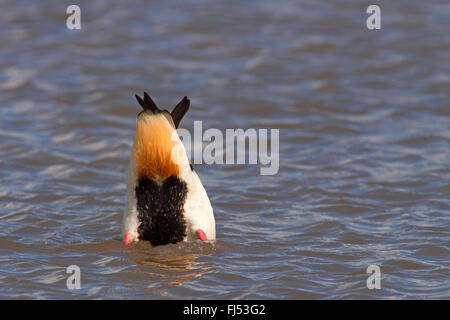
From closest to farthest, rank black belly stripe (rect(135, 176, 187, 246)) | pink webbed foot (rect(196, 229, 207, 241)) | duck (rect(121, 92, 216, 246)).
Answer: duck (rect(121, 92, 216, 246)) → black belly stripe (rect(135, 176, 187, 246)) → pink webbed foot (rect(196, 229, 207, 241))

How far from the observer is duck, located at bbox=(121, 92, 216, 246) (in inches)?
254

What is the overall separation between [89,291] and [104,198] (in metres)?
2.17

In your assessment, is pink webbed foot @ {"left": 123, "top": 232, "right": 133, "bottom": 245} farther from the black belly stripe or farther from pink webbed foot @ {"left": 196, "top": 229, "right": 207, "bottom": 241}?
pink webbed foot @ {"left": 196, "top": 229, "right": 207, "bottom": 241}

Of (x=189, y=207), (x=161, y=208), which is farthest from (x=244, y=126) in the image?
(x=161, y=208)

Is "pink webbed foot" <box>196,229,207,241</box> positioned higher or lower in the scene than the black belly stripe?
lower

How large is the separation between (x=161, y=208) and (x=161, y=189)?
0.48 feet

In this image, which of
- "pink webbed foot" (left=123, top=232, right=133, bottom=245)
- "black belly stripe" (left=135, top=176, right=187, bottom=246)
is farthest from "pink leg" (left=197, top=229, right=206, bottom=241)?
"pink webbed foot" (left=123, top=232, right=133, bottom=245)

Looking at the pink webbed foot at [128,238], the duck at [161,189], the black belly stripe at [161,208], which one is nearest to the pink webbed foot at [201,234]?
the duck at [161,189]

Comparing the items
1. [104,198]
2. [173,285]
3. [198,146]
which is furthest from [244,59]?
[173,285]

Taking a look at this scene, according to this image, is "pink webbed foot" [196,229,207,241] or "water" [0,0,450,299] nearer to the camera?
"water" [0,0,450,299]

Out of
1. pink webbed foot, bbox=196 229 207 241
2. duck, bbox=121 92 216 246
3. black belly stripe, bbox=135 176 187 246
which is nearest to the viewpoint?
duck, bbox=121 92 216 246

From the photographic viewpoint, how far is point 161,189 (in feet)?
21.8

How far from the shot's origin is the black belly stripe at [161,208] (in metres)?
6.64

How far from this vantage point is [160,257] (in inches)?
263
